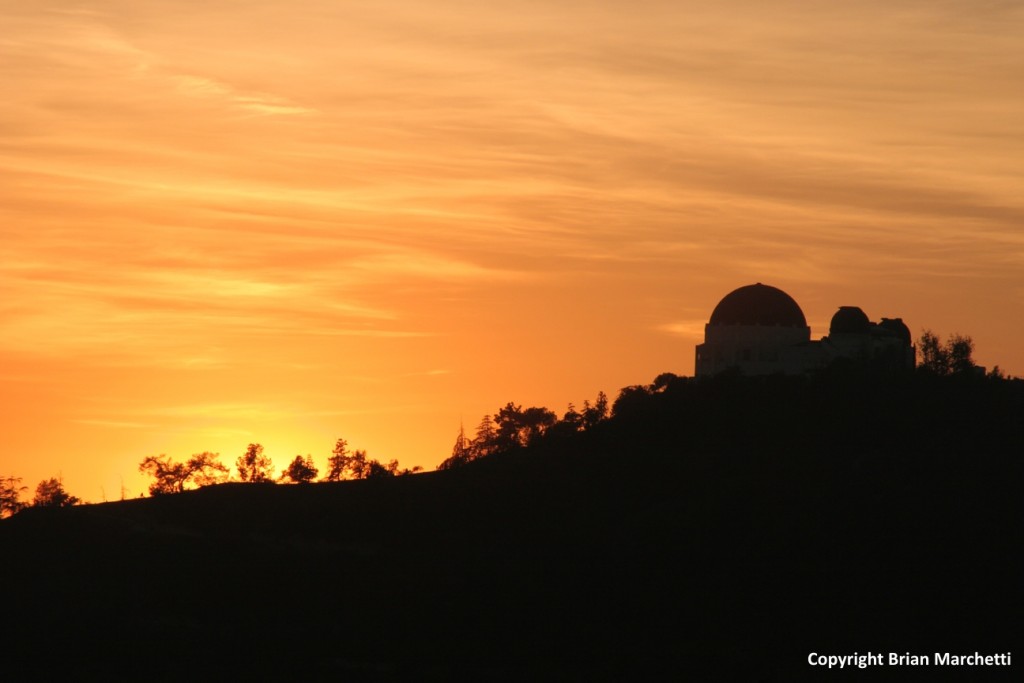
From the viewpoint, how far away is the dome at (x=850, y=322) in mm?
146250

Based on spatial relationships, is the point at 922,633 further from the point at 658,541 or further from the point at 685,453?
the point at 685,453

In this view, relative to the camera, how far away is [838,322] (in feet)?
482

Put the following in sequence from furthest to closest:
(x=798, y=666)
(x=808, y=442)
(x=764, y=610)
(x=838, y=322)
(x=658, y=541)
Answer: (x=838, y=322)
(x=808, y=442)
(x=658, y=541)
(x=764, y=610)
(x=798, y=666)

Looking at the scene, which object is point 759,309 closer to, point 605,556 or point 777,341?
point 777,341

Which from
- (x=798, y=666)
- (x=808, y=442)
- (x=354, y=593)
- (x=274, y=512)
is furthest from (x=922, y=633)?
(x=274, y=512)

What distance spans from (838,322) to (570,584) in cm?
4219

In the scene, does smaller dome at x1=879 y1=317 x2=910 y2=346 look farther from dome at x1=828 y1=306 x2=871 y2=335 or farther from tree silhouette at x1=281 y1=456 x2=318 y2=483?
tree silhouette at x1=281 y1=456 x2=318 y2=483

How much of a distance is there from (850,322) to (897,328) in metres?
5.89

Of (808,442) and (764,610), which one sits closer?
(764,610)

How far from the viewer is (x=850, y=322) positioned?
14638cm

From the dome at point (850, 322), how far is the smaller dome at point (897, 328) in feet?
7.94
